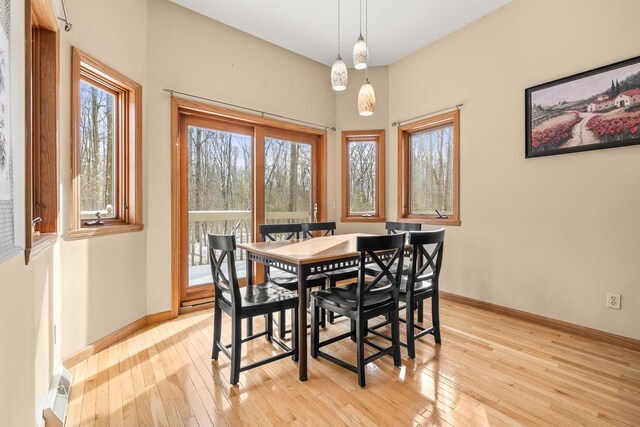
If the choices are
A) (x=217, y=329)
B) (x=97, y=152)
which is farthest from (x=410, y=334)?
(x=97, y=152)

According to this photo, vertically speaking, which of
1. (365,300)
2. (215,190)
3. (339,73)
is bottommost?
(365,300)

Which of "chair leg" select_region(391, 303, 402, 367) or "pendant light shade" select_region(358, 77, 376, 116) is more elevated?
"pendant light shade" select_region(358, 77, 376, 116)

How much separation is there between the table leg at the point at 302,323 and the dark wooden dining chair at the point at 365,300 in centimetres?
16

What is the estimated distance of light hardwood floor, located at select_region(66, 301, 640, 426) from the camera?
160 cm

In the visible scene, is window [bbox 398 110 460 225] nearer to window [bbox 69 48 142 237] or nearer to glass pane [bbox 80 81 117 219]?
window [bbox 69 48 142 237]

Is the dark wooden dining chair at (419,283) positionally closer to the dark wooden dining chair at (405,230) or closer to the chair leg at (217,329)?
the dark wooden dining chair at (405,230)

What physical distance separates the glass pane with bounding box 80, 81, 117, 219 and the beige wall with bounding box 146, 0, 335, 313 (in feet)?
0.98

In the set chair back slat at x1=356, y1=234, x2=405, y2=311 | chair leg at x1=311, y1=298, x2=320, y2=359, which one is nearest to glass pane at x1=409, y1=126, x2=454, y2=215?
chair back slat at x1=356, y1=234, x2=405, y2=311

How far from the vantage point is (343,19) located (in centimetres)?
325

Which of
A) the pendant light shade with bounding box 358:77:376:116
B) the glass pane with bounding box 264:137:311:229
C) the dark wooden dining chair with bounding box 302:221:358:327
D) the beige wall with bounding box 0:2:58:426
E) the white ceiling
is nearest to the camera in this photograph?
the beige wall with bounding box 0:2:58:426

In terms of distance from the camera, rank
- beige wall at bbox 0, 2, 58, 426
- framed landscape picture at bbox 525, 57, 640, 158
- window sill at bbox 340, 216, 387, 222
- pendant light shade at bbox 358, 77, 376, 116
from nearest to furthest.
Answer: beige wall at bbox 0, 2, 58, 426 → framed landscape picture at bbox 525, 57, 640, 158 → pendant light shade at bbox 358, 77, 376, 116 → window sill at bbox 340, 216, 387, 222

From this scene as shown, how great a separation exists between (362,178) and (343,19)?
6.51 ft

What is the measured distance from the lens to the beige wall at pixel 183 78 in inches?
113

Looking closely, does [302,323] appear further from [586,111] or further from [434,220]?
[586,111]
